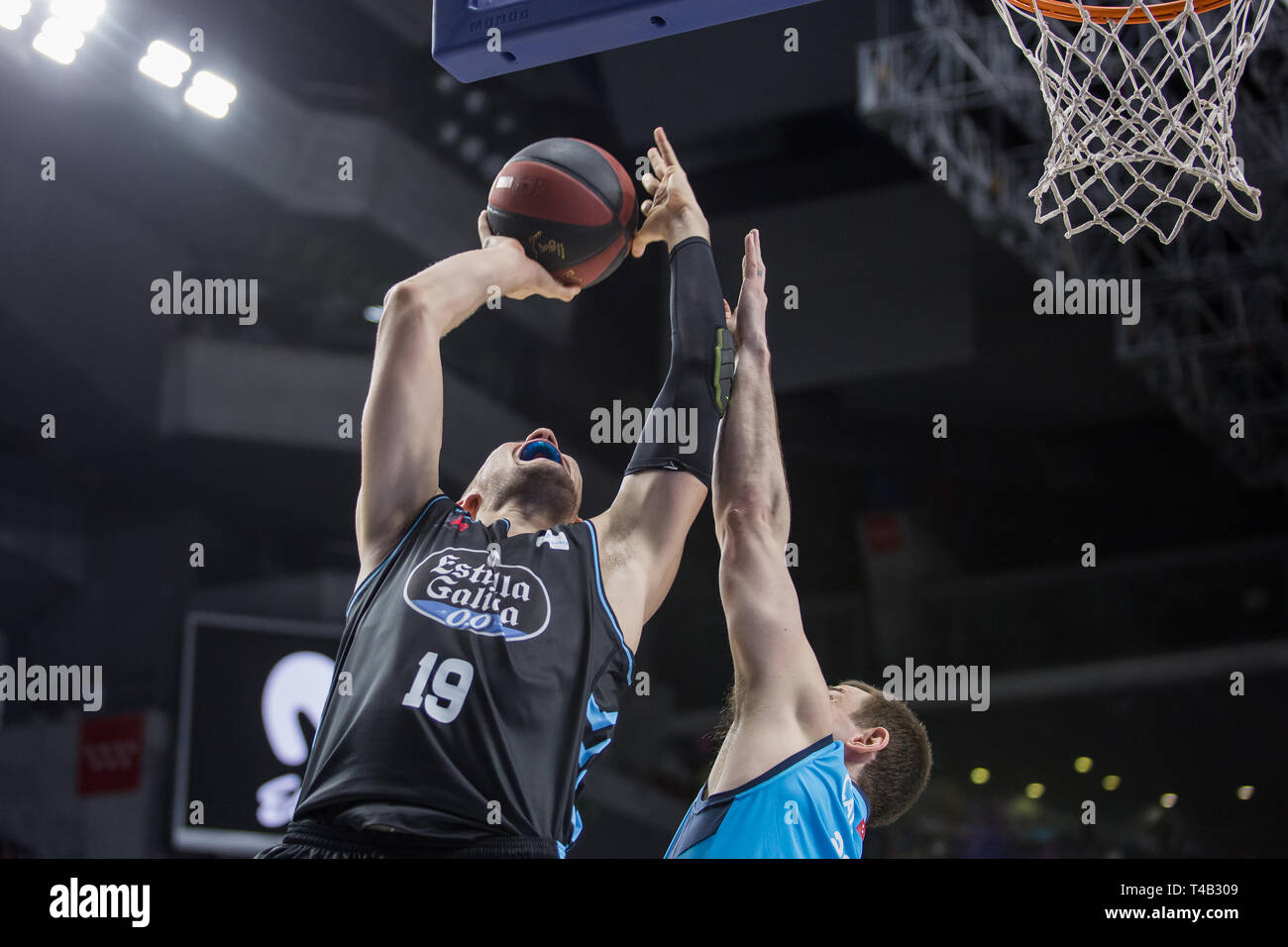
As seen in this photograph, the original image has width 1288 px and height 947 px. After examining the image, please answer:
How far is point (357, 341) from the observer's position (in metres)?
8.62

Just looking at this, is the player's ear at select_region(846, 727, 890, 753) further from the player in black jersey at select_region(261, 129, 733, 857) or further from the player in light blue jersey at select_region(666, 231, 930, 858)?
the player in black jersey at select_region(261, 129, 733, 857)

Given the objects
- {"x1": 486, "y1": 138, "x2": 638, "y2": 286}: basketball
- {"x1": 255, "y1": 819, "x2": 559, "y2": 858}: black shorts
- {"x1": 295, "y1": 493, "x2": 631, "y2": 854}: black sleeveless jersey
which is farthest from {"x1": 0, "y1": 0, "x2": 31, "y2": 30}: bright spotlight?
{"x1": 255, "y1": 819, "x2": 559, "y2": 858}: black shorts

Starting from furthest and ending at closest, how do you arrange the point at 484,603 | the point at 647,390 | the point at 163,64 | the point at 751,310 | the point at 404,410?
the point at 647,390 → the point at 163,64 → the point at 751,310 → the point at 404,410 → the point at 484,603

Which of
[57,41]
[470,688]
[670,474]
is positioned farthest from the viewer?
[57,41]

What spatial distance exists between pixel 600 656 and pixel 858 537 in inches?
315

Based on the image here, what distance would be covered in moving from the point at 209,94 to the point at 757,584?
17.9ft

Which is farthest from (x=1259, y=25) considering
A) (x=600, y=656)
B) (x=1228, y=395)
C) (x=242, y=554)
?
(x=242, y=554)

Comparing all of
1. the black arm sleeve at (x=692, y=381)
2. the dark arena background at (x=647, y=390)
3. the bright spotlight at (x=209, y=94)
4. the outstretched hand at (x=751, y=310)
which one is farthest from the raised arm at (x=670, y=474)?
the bright spotlight at (x=209, y=94)

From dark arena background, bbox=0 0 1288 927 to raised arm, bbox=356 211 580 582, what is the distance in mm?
4493

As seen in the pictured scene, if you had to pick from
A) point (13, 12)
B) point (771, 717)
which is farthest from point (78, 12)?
point (771, 717)

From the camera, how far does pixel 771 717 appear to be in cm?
286

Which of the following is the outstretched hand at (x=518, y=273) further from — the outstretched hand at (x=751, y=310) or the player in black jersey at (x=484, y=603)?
the outstretched hand at (x=751, y=310)

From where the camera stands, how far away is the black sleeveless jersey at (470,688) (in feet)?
7.39

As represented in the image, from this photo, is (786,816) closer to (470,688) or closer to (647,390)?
(470,688)
